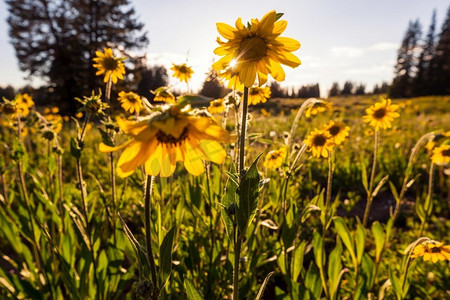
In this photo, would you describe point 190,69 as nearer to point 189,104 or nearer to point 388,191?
point 189,104

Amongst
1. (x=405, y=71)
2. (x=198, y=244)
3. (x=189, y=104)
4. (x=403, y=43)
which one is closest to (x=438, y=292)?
(x=198, y=244)

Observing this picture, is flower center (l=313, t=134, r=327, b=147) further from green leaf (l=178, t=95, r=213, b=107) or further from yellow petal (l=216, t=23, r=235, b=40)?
green leaf (l=178, t=95, r=213, b=107)

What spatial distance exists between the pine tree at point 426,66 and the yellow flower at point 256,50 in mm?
51363

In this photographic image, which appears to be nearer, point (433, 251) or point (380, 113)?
point (433, 251)

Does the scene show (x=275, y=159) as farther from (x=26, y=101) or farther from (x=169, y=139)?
(x=26, y=101)

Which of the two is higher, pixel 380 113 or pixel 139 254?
pixel 380 113

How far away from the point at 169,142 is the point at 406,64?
5612 cm

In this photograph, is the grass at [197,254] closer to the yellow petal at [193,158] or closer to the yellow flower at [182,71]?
the yellow petal at [193,158]

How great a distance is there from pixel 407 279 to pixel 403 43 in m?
58.2

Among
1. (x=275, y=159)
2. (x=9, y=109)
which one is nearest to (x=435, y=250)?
(x=275, y=159)

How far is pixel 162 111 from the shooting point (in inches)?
29.9

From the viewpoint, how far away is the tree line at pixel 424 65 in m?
42.1

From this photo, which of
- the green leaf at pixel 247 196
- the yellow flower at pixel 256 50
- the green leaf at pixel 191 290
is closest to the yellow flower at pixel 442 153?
the yellow flower at pixel 256 50

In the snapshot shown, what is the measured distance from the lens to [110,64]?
88.1 inches
